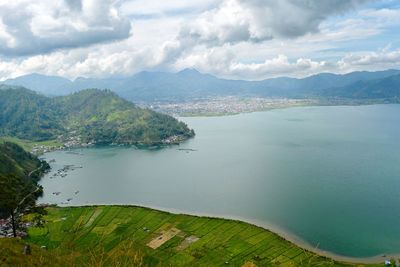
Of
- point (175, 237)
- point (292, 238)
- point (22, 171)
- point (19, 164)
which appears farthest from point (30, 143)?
point (292, 238)

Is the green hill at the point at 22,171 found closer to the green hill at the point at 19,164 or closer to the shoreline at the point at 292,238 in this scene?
the green hill at the point at 19,164

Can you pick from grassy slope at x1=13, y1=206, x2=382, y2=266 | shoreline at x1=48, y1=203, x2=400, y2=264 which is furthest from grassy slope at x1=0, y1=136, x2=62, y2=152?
grassy slope at x1=13, y1=206, x2=382, y2=266

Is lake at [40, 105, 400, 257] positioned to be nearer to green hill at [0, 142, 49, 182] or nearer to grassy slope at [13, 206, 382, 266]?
green hill at [0, 142, 49, 182]

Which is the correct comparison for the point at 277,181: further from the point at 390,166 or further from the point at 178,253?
the point at 178,253

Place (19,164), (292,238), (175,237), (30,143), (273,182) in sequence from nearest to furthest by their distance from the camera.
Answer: (175,237)
(292,238)
(273,182)
(19,164)
(30,143)

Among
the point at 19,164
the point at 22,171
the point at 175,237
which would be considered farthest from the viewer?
the point at 19,164

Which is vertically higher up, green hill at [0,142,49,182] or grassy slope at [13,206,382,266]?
green hill at [0,142,49,182]

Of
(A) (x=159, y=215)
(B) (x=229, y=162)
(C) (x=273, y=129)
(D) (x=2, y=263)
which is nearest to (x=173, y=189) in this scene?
(A) (x=159, y=215)

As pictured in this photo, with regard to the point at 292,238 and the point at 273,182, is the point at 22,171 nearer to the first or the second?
the point at 273,182
